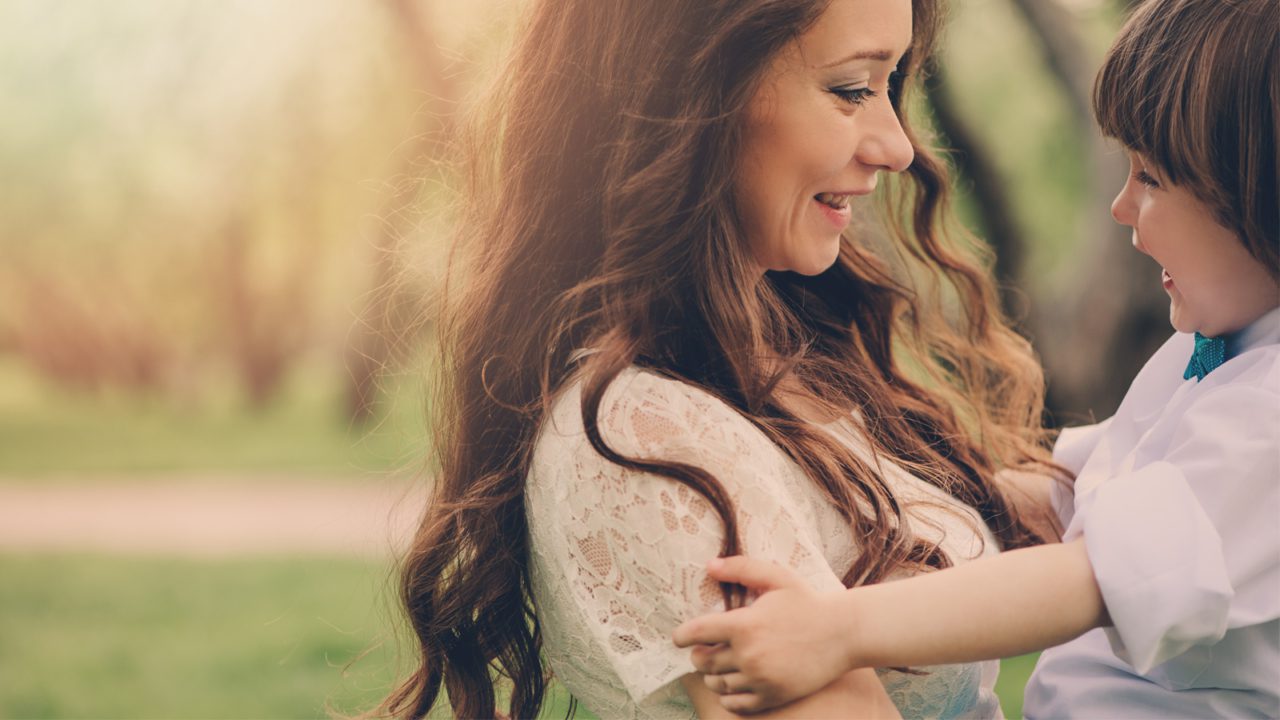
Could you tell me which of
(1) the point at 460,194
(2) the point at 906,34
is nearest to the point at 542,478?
(1) the point at 460,194

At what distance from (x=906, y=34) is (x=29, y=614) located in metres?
6.40

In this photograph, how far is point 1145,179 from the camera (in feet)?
6.40

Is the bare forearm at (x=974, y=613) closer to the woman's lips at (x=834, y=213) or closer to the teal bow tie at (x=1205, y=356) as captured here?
the teal bow tie at (x=1205, y=356)

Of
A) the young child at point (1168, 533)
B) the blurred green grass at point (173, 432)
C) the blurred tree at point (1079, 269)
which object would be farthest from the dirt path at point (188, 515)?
the young child at point (1168, 533)

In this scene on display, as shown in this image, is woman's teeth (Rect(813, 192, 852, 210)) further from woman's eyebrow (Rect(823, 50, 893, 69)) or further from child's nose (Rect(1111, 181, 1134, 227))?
child's nose (Rect(1111, 181, 1134, 227))

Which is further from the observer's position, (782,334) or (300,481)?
(300,481)

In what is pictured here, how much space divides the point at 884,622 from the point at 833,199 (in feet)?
2.17

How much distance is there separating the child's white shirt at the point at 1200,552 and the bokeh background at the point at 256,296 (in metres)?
1.13

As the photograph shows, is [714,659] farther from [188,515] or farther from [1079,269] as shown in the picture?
[188,515]

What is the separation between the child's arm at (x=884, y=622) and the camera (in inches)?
62.1

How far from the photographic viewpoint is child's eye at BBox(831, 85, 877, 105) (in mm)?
1892

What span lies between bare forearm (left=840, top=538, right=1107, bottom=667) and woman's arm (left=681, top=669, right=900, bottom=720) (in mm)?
49

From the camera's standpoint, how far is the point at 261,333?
15688mm

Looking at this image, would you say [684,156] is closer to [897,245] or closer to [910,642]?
[910,642]
